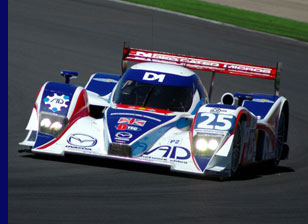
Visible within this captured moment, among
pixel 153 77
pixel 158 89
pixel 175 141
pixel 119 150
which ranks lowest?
pixel 119 150

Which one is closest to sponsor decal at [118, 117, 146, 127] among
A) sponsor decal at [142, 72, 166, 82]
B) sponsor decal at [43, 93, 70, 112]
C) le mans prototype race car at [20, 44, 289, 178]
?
le mans prototype race car at [20, 44, 289, 178]

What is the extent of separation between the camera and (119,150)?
31.2 feet

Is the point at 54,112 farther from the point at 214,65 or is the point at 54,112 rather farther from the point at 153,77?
the point at 214,65

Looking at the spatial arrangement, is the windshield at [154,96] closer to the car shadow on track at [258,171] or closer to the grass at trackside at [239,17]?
the car shadow on track at [258,171]

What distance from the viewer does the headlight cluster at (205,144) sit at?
9625 mm

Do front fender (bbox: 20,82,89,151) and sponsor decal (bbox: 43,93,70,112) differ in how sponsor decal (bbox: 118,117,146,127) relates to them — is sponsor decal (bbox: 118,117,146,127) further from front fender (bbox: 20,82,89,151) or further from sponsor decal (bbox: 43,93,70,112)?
sponsor decal (bbox: 43,93,70,112)

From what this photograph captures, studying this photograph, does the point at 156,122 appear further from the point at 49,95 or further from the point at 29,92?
the point at 29,92

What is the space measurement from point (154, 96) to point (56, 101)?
1409 millimetres

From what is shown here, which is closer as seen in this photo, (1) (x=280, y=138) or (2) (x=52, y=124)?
(2) (x=52, y=124)

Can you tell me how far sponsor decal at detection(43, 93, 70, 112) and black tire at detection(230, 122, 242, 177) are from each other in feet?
8.01

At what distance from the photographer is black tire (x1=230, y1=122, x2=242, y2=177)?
9.95 m

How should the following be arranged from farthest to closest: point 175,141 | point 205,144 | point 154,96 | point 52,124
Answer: point 154,96 < point 52,124 < point 175,141 < point 205,144

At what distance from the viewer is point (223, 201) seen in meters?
8.20

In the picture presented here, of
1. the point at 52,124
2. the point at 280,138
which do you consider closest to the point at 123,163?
the point at 52,124
